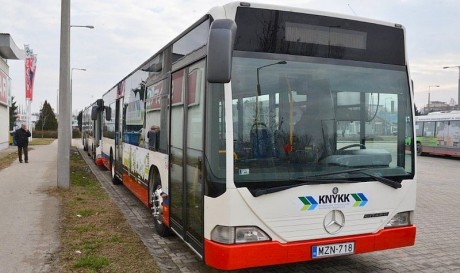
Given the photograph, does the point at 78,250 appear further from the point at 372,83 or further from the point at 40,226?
the point at 372,83

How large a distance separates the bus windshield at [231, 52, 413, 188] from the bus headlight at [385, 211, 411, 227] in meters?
0.41

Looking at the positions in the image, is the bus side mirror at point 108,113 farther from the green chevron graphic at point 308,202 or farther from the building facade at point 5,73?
the building facade at point 5,73

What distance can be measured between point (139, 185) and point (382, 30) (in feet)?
17.6

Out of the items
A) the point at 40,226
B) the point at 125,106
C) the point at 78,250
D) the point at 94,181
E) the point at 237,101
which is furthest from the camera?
the point at 94,181

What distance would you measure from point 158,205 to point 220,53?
342 cm

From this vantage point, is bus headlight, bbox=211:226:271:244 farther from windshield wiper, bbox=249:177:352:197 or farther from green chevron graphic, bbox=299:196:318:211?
green chevron graphic, bbox=299:196:318:211

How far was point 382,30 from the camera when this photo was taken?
4.95m

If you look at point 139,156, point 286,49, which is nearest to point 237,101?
point 286,49

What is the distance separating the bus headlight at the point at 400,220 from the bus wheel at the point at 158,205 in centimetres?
313

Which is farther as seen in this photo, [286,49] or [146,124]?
[146,124]

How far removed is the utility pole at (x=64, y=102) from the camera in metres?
11.2

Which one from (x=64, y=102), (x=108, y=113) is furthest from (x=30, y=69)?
(x=64, y=102)

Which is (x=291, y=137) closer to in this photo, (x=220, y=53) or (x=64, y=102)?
(x=220, y=53)

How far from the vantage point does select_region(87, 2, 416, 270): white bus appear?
13.7 ft
